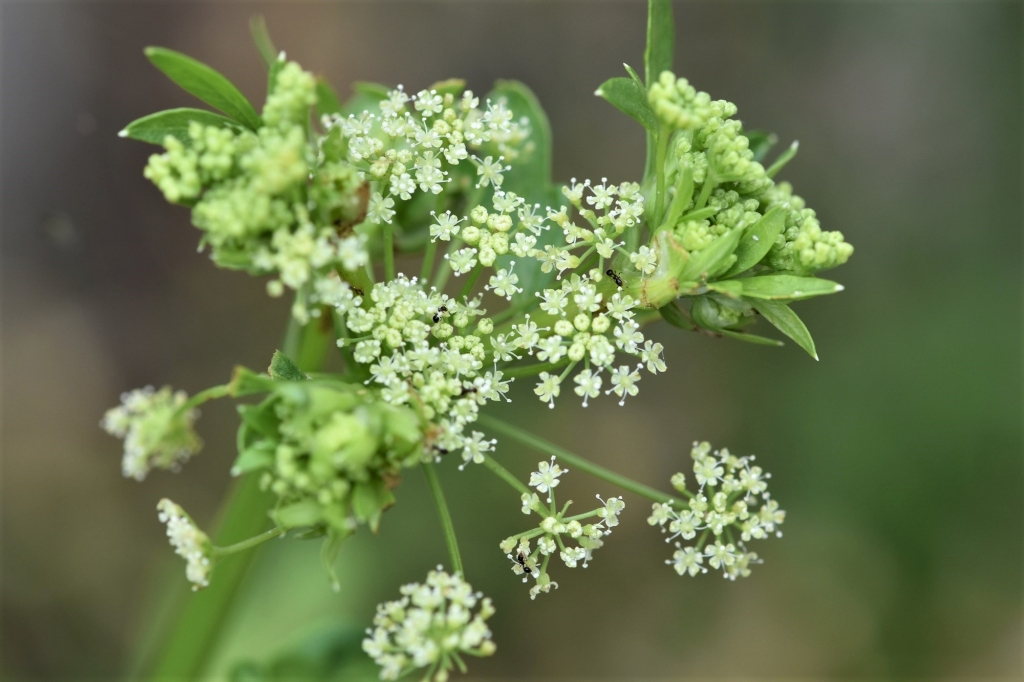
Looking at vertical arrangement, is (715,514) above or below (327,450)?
below

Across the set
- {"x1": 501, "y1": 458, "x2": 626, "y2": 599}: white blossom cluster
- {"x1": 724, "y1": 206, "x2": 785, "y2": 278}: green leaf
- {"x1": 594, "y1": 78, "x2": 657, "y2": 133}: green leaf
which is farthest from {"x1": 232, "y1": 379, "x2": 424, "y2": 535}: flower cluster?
{"x1": 594, "y1": 78, "x2": 657, "y2": 133}: green leaf

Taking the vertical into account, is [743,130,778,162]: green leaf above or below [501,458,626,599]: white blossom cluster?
above

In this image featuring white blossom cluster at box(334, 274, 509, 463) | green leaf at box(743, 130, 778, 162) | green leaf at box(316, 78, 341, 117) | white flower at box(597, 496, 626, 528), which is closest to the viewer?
white blossom cluster at box(334, 274, 509, 463)

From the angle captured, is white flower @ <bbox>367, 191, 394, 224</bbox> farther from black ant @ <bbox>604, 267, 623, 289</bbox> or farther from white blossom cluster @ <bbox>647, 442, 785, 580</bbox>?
white blossom cluster @ <bbox>647, 442, 785, 580</bbox>

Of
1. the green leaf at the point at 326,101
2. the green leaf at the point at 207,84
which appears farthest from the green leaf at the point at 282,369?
the green leaf at the point at 326,101

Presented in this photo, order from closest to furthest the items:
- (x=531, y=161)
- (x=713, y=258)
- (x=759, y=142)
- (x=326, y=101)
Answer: (x=713, y=258), (x=759, y=142), (x=326, y=101), (x=531, y=161)

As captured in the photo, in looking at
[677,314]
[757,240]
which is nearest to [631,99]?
[757,240]

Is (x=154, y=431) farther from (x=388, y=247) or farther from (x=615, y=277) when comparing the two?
(x=615, y=277)
